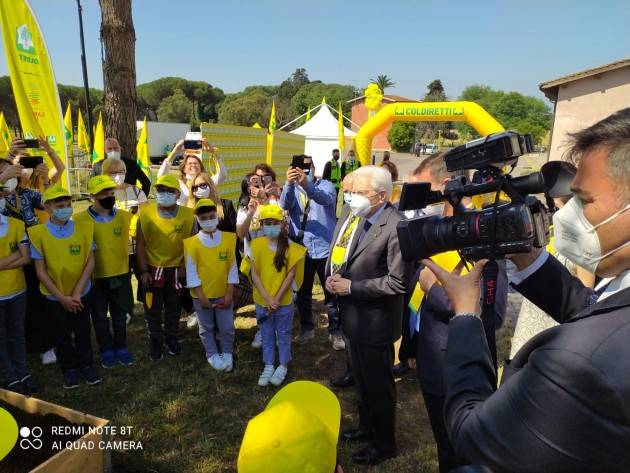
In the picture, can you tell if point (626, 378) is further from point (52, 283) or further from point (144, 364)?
point (144, 364)

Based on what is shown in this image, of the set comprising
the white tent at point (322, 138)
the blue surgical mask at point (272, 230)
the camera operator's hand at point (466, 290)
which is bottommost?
the blue surgical mask at point (272, 230)

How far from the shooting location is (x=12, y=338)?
11.4 ft

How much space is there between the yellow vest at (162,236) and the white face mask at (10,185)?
1.11 meters

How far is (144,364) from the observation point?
4188mm

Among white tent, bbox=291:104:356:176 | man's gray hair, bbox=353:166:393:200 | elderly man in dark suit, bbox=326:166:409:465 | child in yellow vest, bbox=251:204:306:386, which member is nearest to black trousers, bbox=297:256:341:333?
child in yellow vest, bbox=251:204:306:386

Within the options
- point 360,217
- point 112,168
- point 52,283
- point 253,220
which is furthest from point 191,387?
point 112,168

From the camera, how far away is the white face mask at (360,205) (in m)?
2.84

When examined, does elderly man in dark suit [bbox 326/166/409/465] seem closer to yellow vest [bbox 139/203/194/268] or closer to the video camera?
the video camera

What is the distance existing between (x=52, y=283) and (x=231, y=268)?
154 centimetres

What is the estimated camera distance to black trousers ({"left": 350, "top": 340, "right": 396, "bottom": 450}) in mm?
2773

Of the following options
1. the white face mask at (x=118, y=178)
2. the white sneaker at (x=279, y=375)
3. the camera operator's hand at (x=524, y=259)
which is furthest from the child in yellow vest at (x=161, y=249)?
the camera operator's hand at (x=524, y=259)

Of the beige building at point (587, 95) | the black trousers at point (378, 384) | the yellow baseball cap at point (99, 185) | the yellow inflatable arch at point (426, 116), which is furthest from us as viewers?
the beige building at point (587, 95)

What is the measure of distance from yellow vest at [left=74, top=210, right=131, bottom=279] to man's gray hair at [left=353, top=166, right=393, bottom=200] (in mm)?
2490

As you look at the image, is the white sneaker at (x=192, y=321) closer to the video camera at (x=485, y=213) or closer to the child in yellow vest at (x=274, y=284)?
the child in yellow vest at (x=274, y=284)
